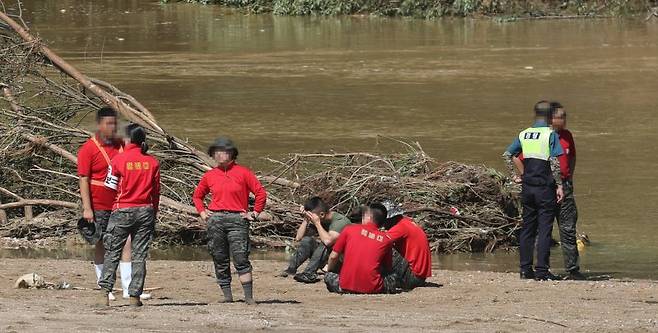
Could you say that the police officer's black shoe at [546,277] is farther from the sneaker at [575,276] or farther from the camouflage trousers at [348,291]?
the camouflage trousers at [348,291]

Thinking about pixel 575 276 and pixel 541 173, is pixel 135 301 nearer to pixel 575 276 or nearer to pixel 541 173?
pixel 541 173

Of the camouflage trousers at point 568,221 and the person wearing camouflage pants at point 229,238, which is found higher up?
the person wearing camouflage pants at point 229,238

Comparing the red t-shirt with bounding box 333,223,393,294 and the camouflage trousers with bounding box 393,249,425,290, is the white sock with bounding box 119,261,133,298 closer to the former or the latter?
the red t-shirt with bounding box 333,223,393,294

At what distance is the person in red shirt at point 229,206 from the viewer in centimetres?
988

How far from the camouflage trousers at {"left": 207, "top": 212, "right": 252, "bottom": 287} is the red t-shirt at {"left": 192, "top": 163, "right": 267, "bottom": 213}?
7 centimetres

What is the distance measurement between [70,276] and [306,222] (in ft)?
7.11

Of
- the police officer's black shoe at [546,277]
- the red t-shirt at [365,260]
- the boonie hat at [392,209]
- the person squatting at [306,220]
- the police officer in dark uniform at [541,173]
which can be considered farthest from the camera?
the boonie hat at [392,209]

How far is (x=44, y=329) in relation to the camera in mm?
8180

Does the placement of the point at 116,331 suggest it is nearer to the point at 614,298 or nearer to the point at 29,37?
the point at 614,298

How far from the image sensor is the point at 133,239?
9602 mm

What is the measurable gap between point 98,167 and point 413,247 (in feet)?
9.72

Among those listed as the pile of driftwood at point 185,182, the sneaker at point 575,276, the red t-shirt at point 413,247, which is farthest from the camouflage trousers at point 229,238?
the pile of driftwood at point 185,182

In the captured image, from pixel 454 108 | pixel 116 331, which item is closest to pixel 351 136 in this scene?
pixel 454 108

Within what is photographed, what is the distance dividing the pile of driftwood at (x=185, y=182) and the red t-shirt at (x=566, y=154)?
287 centimetres
